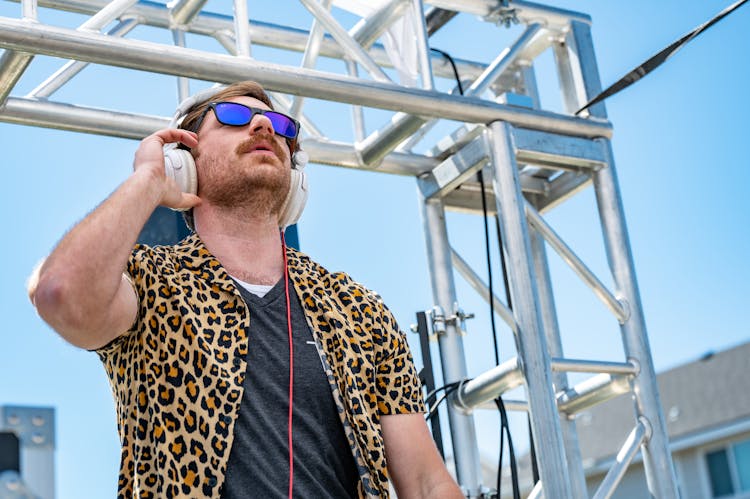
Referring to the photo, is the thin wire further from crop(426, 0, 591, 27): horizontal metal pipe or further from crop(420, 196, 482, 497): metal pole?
crop(426, 0, 591, 27): horizontal metal pipe

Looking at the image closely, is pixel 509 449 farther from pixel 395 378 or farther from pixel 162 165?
pixel 162 165

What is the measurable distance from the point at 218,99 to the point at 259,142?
21 cm

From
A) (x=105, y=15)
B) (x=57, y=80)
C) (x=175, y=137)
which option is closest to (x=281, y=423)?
(x=175, y=137)

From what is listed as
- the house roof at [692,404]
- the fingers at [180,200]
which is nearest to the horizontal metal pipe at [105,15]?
the fingers at [180,200]

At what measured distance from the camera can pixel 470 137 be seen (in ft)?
15.5

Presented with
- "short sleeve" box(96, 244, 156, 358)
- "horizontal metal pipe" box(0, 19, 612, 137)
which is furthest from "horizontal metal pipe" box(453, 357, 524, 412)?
"short sleeve" box(96, 244, 156, 358)

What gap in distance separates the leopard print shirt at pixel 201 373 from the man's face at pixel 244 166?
13 centimetres

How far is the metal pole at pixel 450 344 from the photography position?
4.57m

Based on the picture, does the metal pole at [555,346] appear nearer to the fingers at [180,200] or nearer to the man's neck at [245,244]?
the man's neck at [245,244]

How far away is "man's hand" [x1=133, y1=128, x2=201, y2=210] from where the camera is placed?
231 centimetres

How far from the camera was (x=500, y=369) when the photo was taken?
13.9 ft

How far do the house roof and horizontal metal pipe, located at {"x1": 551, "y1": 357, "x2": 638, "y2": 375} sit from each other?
640 inches

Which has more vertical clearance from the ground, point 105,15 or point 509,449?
point 105,15

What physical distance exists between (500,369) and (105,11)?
187 centimetres
